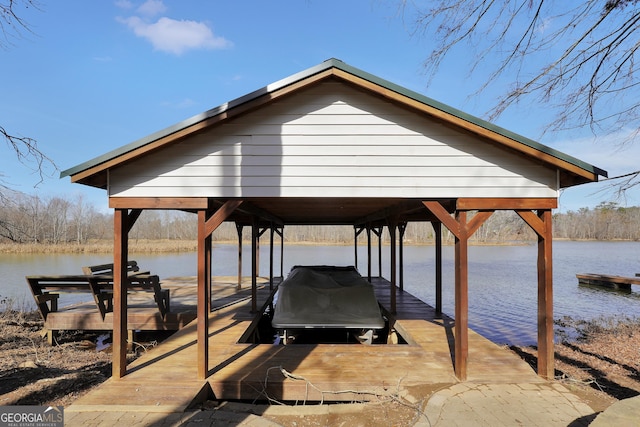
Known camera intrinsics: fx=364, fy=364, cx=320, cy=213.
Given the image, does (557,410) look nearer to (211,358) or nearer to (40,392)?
(211,358)

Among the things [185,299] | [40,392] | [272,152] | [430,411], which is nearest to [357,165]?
[272,152]

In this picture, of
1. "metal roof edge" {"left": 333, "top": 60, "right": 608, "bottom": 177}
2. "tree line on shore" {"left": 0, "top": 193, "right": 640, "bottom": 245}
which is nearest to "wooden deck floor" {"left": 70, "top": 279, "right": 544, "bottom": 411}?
"metal roof edge" {"left": 333, "top": 60, "right": 608, "bottom": 177}

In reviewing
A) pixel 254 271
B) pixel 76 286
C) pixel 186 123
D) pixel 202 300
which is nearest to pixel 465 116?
pixel 186 123

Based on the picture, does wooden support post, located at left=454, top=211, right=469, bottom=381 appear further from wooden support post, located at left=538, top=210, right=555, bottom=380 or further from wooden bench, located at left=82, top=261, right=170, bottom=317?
wooden bench, located at left=82, top=261, right=170, bottom=317

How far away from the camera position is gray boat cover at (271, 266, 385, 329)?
7.25 meters

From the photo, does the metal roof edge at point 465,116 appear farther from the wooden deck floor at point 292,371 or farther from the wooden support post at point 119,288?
the wooden support post at point 119,288

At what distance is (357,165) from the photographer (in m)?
5.10

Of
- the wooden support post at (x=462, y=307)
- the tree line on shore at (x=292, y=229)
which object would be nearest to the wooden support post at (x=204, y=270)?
the wooden support post at (x=462, y=307)
